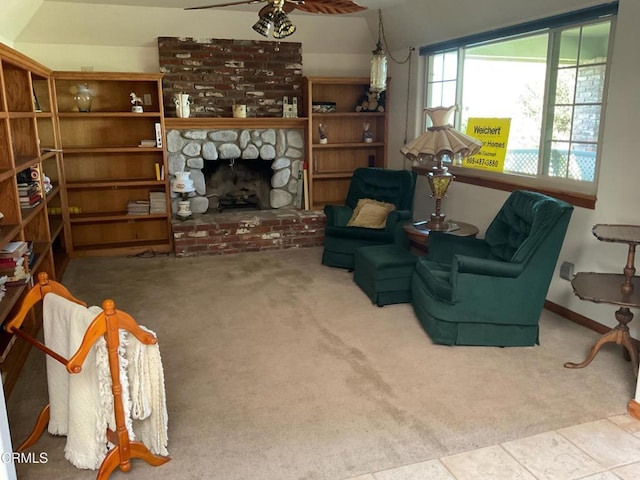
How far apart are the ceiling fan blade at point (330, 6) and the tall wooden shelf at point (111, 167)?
2773mm

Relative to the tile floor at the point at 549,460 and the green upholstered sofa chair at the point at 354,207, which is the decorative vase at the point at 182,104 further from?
the tile floor at the point at 549,460

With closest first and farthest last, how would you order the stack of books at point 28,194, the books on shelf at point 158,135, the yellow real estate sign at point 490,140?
the stack of books at point 28,194 < the yellow real estate sign at point 490,140 < the books on shelf at point 158,135

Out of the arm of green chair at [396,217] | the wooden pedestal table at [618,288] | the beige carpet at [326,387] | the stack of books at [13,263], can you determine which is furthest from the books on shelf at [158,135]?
the wooden pedestal table at [618,288]

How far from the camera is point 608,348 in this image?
3.34 metres

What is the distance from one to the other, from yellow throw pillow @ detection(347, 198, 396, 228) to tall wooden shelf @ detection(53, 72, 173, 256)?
6.68 ft

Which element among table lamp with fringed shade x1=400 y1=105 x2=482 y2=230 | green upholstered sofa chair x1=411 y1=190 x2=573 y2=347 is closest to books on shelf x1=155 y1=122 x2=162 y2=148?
table lamp with fringed shade x1=400 y1=105 x2=482 y2=230

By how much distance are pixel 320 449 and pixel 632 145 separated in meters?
2.63

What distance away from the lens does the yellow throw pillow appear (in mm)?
5043

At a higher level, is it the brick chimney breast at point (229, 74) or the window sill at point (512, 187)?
the brick chimney breast at point (229, 74)

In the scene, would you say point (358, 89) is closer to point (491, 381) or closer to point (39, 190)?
point (39, 190)

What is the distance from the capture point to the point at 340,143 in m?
6.25

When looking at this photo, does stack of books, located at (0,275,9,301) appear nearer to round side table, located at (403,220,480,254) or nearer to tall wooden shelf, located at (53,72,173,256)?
tall wooden shelf, located at (53,72,173,256)

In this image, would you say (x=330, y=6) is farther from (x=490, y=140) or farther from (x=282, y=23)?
(x=490, y=140)

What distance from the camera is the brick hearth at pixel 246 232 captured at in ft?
17.9
